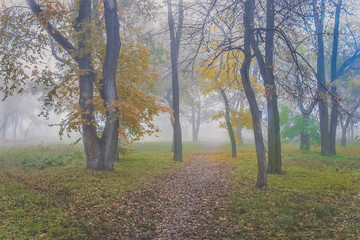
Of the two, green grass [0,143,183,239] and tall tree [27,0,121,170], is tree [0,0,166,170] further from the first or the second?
green grass [0,143,183,239]

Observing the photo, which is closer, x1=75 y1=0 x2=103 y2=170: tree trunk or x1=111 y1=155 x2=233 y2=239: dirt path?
x1=111 y1=155 x2=233 y2=239: dirt path

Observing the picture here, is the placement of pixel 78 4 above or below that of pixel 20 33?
above

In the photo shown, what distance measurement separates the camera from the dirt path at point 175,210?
5984 millimetres

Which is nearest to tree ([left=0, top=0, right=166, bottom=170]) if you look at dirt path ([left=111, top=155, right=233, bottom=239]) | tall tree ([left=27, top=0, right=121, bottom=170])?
tall tree ([left=27, top=0, right=121, bottom=170])

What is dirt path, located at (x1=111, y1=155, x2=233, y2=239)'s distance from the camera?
5984 millimetres

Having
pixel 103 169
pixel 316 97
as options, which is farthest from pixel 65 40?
pixel 316 97

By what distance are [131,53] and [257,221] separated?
29.1ft

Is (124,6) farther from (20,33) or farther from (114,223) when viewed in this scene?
(114,223)

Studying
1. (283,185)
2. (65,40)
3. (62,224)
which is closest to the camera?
(62,224)

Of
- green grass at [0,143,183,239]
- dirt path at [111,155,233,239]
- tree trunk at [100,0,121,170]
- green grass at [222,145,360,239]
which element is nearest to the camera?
green grass at [0,143,183,239]

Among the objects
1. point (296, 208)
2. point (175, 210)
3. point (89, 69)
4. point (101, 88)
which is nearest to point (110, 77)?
point (101, 88)

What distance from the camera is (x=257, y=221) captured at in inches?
243

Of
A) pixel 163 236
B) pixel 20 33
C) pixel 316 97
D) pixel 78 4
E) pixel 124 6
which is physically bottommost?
pixel 163 236

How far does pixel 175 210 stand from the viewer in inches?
293
